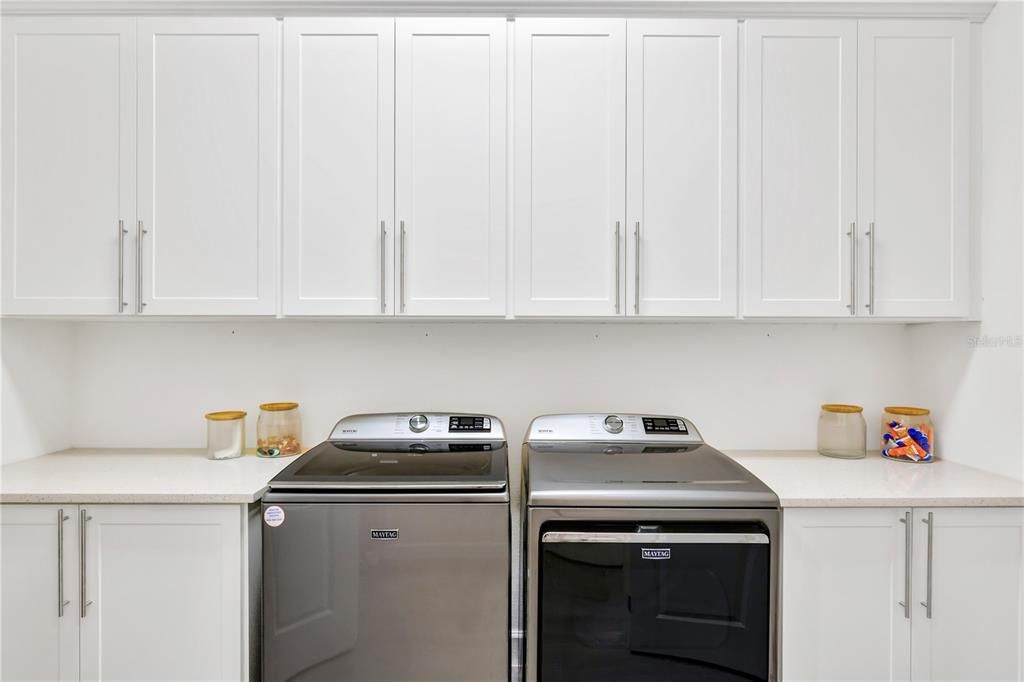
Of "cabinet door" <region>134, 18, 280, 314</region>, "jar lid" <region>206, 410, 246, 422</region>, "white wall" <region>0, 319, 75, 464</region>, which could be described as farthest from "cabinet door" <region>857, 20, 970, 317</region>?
"white wall" <region>0, 319, 75, 464</region>

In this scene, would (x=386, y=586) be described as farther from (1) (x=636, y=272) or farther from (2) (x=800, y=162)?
(2) (x=800, y=162)

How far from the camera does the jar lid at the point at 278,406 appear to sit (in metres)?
1.89

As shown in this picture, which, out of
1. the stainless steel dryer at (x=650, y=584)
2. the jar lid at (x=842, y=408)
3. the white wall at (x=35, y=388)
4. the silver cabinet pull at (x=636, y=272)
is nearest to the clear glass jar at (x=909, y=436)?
the jar lid at (x=842, y=408)

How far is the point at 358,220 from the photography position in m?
1.70

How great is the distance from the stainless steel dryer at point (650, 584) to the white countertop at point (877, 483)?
20 centimetres

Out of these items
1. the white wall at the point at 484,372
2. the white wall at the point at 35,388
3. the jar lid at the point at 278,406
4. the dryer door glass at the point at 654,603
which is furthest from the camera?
the white wall at the point at 484,372

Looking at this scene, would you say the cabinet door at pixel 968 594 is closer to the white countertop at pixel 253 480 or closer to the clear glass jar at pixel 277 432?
the white countertop at pixel 253 480

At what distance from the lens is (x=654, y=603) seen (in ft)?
4.49

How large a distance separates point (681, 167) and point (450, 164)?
2.46 ft

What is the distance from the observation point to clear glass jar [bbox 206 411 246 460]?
1.83m

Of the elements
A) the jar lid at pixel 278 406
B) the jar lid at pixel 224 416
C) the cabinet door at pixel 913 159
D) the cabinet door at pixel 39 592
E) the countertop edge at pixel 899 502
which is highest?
the cabinet door at pixel 913 159

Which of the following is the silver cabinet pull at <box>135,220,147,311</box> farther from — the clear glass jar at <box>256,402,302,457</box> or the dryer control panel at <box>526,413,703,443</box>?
the dryer control panel at <box>526,413,703,443</box>

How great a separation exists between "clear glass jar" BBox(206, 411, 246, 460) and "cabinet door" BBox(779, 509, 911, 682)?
178 centimetres

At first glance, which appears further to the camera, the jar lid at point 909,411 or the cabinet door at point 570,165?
the jar lid at point 909,411
